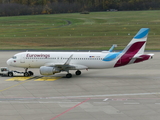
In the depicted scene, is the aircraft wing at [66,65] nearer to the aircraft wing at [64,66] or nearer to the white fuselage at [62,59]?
the aircraft wing at [64,66]

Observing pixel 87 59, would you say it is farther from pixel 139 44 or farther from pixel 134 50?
pixel 139 44

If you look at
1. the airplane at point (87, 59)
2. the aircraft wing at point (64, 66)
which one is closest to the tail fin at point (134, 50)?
the airplane at point (87, 59)

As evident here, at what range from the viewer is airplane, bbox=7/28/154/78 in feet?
164

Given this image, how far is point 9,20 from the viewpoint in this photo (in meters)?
174

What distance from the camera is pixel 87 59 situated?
51.3 meters

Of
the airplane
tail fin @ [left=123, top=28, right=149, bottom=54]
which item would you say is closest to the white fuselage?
the airplane

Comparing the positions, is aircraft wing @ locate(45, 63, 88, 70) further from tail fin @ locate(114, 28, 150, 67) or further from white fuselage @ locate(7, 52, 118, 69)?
tail fin @ locate(114, 28, 150, 67)

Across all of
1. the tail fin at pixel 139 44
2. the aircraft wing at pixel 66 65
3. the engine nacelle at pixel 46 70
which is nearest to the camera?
the engine nacelle at pixel 46 70

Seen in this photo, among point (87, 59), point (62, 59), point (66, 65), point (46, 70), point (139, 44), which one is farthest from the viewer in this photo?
point (62, 59)

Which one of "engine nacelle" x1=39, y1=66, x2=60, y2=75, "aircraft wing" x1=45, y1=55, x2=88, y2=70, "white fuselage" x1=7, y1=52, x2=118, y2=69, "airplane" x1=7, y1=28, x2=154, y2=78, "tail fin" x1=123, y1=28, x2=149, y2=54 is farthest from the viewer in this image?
"white fuselage" x1=7, y1=52, x2=118, y2=69

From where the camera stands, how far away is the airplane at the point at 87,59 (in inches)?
1967

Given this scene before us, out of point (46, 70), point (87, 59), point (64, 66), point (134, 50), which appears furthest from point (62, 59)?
point (134, 50)

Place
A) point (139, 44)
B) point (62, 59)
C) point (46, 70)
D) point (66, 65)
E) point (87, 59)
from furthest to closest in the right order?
point (62, 59) < point (87, 59) < point (139, 44) < point (66, 65) < point (46, 70)

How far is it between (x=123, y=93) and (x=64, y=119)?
11965 millimetres
